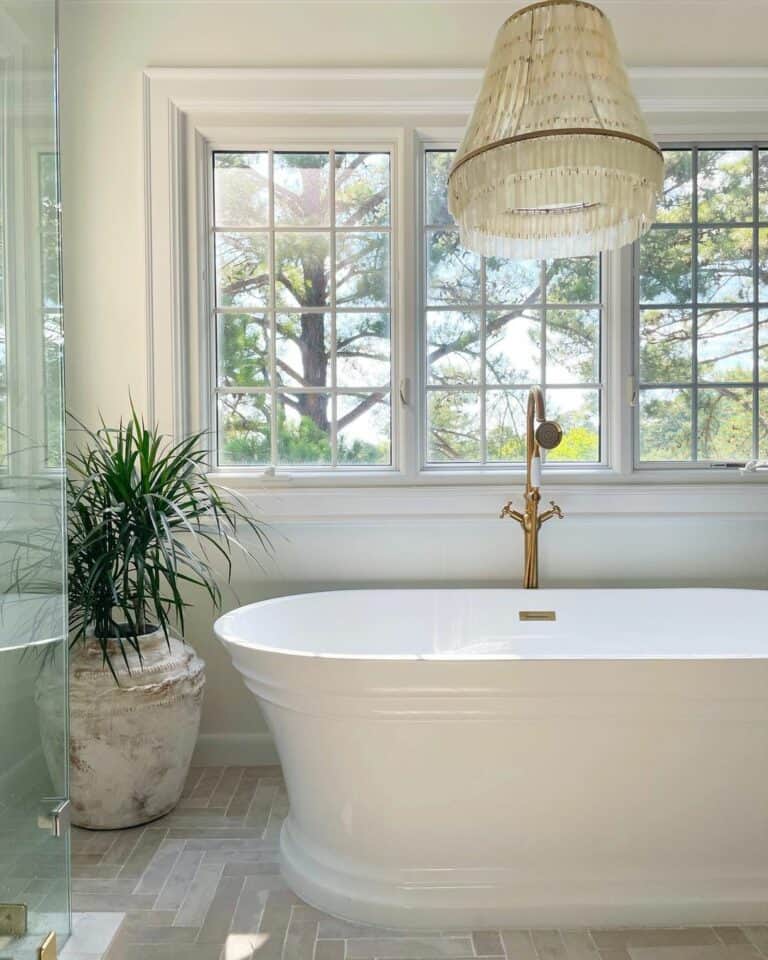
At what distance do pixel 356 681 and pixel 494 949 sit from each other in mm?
704

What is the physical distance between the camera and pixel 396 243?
9.55 feet

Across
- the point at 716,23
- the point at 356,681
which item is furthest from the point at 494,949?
the point at 716,23

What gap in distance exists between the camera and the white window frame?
9.22 feet

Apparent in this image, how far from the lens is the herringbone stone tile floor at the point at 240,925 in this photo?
179 centimetres

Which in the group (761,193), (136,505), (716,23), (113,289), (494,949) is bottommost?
(494,949)

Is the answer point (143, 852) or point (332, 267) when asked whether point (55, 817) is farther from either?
point (332, 267)

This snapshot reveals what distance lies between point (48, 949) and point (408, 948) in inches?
33.6

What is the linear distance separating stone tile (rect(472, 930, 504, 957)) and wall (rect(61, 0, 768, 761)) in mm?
1218

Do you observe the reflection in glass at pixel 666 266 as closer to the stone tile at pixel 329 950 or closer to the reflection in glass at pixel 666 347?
the reflection in glass at pixel 666 347

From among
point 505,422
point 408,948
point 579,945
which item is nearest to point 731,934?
point 579,945

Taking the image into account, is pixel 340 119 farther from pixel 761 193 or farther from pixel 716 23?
pixel 761 193

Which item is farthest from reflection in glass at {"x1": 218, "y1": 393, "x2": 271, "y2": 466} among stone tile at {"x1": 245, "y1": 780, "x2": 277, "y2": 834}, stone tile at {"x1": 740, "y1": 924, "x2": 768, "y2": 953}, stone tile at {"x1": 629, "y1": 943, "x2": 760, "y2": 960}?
stone tile at {"x1": 740, "y1": 924, "x2": 768, "y2": 953}

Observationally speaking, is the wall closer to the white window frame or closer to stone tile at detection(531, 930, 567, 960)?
the white window frame

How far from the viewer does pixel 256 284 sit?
117 inches
